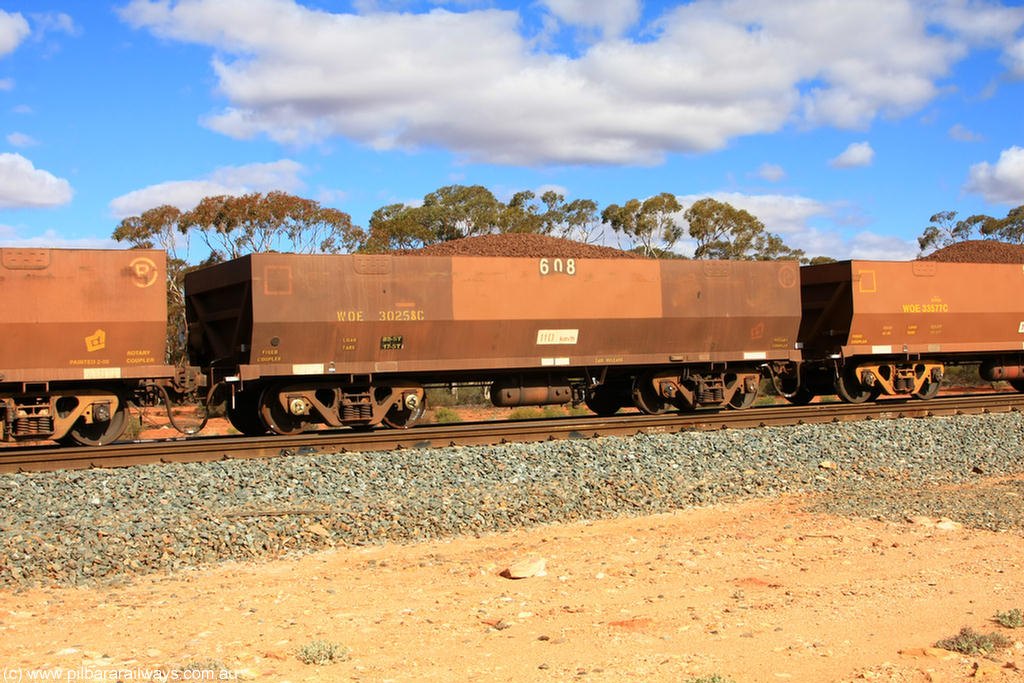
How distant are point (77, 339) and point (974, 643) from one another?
Result: 11614 mm

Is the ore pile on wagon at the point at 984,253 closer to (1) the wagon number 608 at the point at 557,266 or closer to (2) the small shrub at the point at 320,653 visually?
(1) the wagon number 608 at the point at 557,266

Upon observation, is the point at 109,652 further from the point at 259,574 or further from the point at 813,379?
the point at 813,379

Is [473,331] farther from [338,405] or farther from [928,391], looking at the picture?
[928,391]

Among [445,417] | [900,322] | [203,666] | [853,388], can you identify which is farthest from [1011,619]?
[445,417]

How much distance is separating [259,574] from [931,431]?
36.9ft

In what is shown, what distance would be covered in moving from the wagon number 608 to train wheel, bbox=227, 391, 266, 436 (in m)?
5.41

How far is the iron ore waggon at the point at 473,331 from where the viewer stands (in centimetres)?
1378

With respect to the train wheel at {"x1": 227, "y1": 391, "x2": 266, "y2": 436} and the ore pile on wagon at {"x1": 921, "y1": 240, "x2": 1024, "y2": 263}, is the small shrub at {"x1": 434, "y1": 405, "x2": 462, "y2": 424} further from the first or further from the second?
the ore pile on wagon at {"x1": 921, "y1": 240, "x2": 1024, "y2": 263}

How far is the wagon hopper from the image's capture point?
18.6 meters

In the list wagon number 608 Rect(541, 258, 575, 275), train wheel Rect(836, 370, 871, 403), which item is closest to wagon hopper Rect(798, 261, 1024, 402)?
train wheel Rect(836, 370, 871, 403)

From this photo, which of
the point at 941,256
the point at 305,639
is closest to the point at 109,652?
the point at 305,639

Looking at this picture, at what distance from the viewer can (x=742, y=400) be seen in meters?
17.8

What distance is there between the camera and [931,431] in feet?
46.8

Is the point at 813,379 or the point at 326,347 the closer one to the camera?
the point at 326,347
